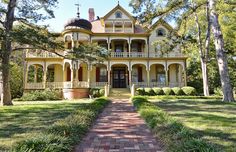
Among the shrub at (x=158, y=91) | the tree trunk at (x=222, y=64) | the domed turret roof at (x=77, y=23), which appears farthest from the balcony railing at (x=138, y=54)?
the tree trunk at (x=222, y=64)

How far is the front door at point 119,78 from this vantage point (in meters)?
34.0

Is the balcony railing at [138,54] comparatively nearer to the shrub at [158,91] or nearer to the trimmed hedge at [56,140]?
the shrub at [158,91]

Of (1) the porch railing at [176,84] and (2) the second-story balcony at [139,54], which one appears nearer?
(1) the porch railing at [176,84]

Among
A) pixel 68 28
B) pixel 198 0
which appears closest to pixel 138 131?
pixel 198 0

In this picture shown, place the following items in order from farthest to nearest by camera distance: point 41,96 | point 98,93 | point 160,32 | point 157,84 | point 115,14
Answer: point 160,32
point 115,14
point 157,84
point 98,93
point 41,96

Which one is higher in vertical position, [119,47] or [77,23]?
[77,23]

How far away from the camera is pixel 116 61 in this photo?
3219 centimetres

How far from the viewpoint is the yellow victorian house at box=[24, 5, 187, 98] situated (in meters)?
30.8

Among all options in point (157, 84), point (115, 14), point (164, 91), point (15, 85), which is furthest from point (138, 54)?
point (15, 85)

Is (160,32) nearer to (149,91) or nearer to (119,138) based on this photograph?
(149,91)

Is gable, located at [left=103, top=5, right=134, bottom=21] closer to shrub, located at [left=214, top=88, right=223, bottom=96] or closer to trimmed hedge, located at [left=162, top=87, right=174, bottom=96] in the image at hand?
trimmed hedge, located at [left=162, top=87, right=174, bottom=96]

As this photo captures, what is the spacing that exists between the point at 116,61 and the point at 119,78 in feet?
9.20

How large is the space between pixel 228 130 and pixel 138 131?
2558 millimetres

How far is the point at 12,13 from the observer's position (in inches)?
741
